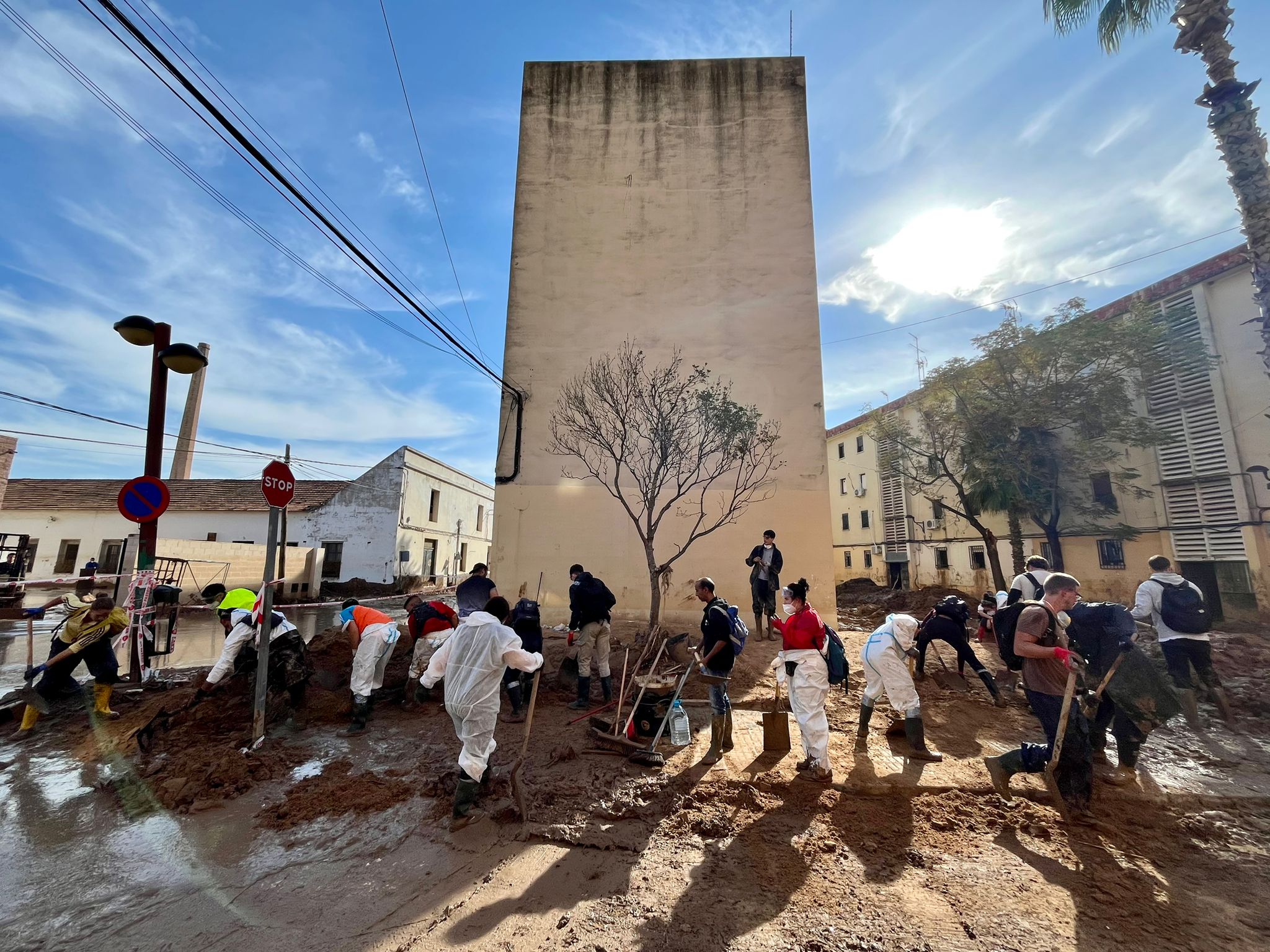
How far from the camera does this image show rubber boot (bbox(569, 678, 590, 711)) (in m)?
6.62

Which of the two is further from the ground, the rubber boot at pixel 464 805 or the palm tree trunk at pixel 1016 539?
the palm tree trunk at pixel 1016 539

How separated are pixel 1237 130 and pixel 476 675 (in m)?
13.5

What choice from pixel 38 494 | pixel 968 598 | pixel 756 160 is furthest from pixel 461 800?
pixel 38 494

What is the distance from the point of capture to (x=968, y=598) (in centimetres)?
2108

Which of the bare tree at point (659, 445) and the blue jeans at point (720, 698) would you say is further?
the bare tree at point (659, 445)

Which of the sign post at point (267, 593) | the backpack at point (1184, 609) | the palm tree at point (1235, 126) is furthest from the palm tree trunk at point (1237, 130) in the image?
the sign post at point (267, 593)

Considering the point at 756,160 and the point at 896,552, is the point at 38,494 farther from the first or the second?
the point at 896,552

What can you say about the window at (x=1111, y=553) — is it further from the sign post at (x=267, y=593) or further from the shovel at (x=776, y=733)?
the sign post at (x=267, y=593)

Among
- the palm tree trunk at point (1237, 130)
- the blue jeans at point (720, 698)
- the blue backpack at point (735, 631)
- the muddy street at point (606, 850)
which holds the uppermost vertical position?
the palm tree trunk at point (1237, 130)

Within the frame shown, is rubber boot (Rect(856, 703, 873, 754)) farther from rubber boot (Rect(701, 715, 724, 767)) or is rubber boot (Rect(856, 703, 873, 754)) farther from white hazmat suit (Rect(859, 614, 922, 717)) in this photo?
rubber boot (Rect(701, 715, 724, 767))

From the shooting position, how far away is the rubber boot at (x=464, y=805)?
3.93 m

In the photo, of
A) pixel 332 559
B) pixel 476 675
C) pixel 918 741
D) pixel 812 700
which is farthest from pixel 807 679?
pixel 332 559

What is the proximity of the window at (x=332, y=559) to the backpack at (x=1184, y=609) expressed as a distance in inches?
1118

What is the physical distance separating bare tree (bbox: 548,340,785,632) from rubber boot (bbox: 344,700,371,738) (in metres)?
6.24
